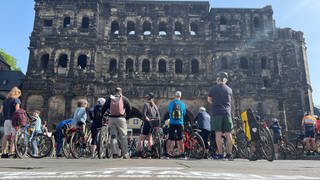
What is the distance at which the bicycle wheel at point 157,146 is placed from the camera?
7.94m

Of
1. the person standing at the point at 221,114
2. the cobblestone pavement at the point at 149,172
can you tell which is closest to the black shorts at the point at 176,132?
the person standing at the point at 221,114

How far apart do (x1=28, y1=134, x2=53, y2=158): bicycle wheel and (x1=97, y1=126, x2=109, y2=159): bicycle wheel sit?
1.55 m

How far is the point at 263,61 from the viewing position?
24031 millimetres

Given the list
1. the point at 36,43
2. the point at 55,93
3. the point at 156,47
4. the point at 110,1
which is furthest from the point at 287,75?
the point at 36,43

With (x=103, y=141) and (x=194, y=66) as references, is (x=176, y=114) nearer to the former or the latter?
(x=103, y=141)

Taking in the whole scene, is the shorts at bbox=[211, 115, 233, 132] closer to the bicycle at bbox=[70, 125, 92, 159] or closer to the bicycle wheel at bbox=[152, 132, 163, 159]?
the bicycle wheel at bbox=[152, 132, 163, 159]

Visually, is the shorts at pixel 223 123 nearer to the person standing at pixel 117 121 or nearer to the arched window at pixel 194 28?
the person standing at pixel 117 121

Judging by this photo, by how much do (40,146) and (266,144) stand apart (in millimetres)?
5929

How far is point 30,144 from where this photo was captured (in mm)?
8055

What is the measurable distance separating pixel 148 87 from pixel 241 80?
7306 millimetres

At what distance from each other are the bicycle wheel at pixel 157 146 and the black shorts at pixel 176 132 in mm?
524

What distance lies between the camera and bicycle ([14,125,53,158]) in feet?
25.8

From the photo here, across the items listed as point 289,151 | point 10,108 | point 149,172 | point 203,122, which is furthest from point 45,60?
point 149,172

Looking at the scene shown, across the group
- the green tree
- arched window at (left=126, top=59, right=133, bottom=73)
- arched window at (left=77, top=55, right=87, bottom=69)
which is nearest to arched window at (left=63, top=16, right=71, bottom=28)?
arched window at (left=77, top=55, right=87, bottom=69)
